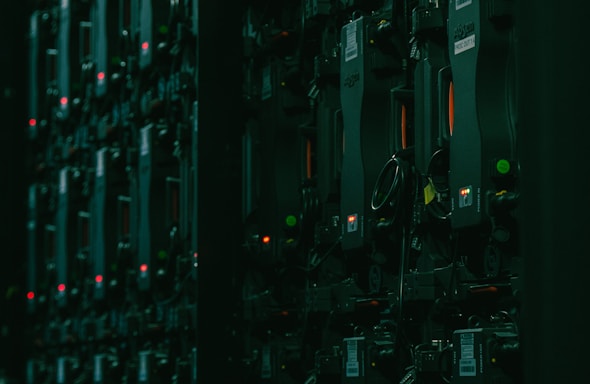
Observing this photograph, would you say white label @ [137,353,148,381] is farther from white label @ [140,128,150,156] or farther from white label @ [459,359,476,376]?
white label @ [459,359,476,376]

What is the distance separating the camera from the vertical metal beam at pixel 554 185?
4.57 m

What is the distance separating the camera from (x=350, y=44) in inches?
350

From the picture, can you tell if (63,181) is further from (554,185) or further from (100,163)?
(554,185)

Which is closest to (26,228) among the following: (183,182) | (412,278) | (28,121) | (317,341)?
(28,121)

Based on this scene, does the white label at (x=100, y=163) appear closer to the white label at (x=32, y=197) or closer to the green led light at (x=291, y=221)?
the white label at (x=32, y=197)

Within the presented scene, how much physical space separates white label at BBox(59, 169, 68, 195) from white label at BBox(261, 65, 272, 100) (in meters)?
5.09

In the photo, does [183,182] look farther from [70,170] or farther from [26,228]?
[26,228]

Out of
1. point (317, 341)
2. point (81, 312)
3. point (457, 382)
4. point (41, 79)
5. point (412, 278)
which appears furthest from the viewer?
point (41, 79)

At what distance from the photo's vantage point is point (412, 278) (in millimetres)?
8125

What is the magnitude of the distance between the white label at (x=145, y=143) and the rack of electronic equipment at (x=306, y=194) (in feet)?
0.09

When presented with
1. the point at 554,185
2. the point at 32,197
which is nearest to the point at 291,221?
the point at 554,185

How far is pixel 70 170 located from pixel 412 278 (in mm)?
7475

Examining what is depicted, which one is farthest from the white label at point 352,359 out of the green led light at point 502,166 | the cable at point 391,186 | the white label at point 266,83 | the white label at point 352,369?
the white label at point 266,83

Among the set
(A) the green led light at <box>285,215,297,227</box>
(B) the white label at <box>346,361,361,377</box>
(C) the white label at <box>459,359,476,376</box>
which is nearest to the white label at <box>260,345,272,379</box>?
(A) the green led light at <box>285,215,297,227</box>
